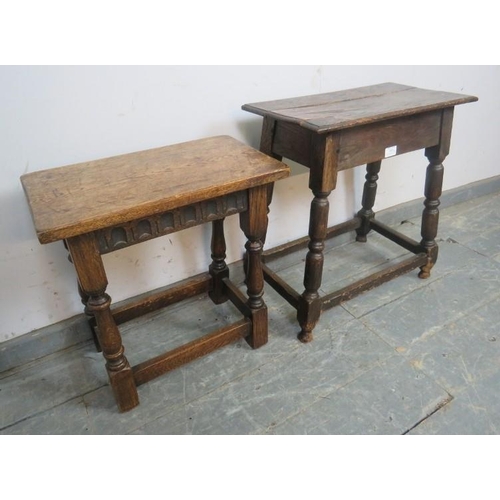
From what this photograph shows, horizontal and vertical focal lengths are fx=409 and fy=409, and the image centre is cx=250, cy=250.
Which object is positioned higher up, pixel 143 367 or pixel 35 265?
pixel 35 265

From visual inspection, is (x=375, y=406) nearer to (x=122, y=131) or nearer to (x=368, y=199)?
(x=368, y=199)

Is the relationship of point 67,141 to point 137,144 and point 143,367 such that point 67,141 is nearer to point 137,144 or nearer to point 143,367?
point 137,144

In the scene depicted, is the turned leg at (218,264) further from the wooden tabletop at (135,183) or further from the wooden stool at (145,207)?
the wooden tabletop at (135,183)

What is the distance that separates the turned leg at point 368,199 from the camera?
2.12 metres

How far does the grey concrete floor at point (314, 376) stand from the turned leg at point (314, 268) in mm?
84

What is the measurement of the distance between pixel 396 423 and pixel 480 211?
185 cm

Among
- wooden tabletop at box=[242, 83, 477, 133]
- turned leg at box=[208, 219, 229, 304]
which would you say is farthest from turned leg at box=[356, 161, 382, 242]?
turned leg at box=[208, 219, 229, 304]

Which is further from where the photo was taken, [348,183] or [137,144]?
[348,183]

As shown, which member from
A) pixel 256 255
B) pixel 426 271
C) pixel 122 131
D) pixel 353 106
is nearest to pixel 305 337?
pixel 256 255

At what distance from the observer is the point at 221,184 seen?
1.13 m

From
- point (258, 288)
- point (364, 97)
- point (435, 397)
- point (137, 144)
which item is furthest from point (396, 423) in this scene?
point (137, 144)

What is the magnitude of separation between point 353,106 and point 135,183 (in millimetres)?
838

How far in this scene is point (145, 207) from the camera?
104 cm

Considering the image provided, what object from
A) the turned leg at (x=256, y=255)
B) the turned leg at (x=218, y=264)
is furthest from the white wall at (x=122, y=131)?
the turned leg at (x=256, y=255)
